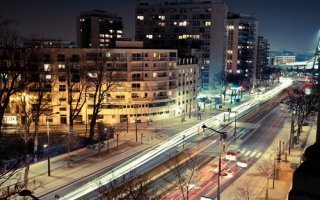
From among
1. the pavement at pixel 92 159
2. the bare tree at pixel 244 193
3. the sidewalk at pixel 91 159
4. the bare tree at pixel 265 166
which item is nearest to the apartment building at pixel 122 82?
the pavement at pixel 92 159

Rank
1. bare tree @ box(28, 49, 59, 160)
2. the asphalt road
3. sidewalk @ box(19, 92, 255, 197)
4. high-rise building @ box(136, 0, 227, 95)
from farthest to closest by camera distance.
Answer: high-rise building @ box(136, 0, 227, 95)
bare tree @ box(28, 49, 59, 160)
sidewalk @ box(19, 92, 255, 197)
the asphalt road

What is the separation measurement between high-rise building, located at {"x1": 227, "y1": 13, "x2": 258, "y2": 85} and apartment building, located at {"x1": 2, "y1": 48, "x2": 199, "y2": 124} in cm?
6084

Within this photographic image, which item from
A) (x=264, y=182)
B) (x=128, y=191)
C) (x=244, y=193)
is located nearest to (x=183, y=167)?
(x=264, y=182)

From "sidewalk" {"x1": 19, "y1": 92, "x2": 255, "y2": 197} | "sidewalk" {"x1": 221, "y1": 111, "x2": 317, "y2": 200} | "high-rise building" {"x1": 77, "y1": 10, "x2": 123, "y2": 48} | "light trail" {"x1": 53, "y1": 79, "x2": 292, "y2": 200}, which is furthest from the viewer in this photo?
"high-rise building" {"x1": 77, "y1": 10, "x2": 123, "y2": 48}

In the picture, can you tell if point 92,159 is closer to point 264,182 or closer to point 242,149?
point 264,182

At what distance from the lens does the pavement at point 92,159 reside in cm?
3519

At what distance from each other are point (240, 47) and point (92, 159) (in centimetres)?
10075

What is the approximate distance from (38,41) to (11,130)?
19.1 m

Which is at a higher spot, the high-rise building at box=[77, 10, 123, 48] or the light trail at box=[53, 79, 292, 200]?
the high-rise building at box=[77, 10, 123, 48]

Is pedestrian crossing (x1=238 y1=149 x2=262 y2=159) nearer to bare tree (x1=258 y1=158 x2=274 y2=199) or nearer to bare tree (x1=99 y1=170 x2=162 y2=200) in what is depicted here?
bare tree (x1=258 y1=158 x2=274 y2=199)

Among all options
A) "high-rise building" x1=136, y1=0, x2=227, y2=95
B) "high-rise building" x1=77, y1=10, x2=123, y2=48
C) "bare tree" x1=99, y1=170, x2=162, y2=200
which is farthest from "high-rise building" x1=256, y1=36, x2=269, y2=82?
"bare tree" x1=99, y1=170, x2=162, y2=200

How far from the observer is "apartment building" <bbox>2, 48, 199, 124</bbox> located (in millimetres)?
64938

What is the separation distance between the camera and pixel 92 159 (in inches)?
1710

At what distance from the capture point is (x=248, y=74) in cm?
13600
